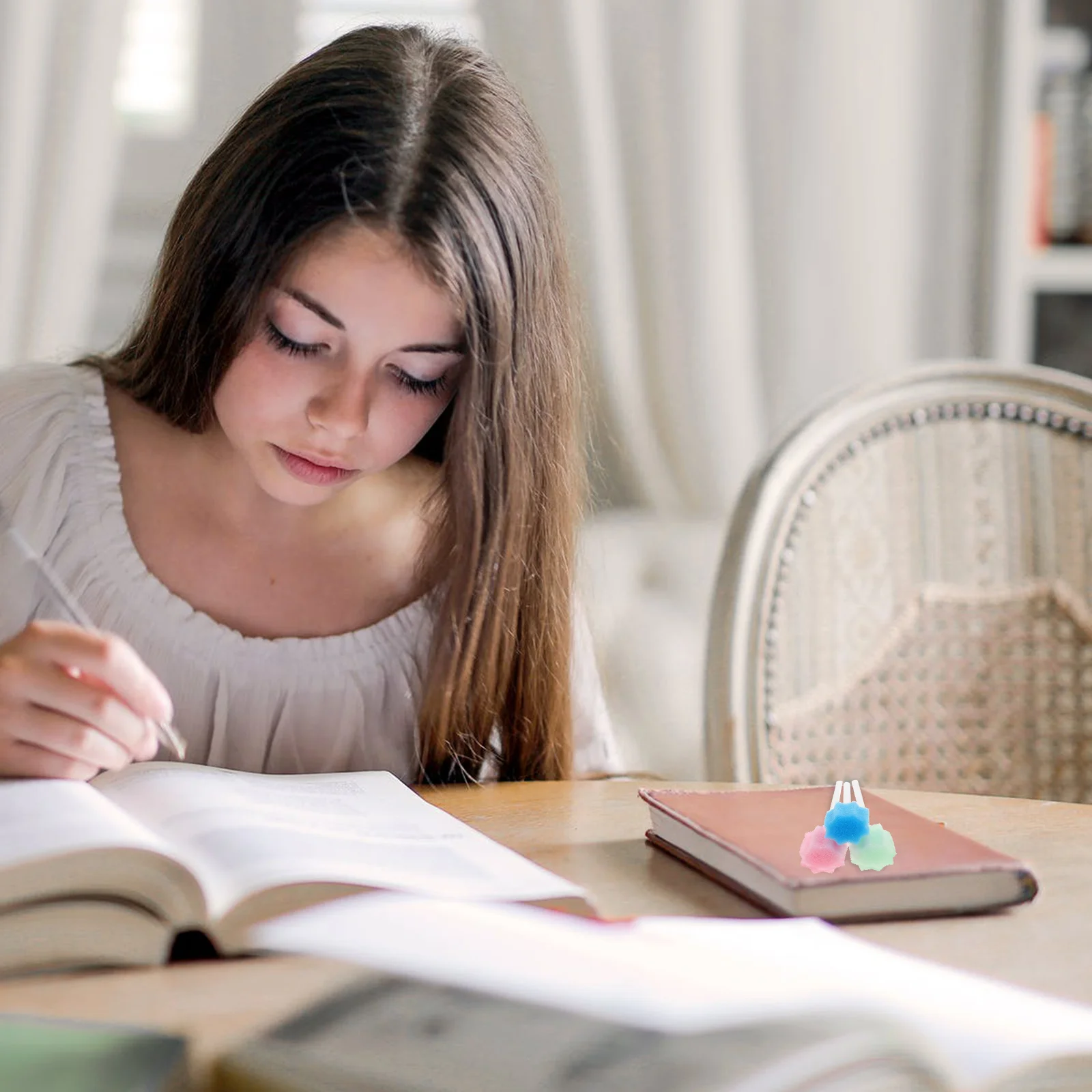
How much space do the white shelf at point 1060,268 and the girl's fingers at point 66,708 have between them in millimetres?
1788

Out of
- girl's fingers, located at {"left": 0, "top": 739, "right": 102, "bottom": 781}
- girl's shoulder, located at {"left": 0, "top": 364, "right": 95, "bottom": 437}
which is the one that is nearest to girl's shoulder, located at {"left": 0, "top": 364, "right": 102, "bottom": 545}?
girl's shoulder, located at {"left": 0, "top": 364, "right": 95, "bottom": 437}

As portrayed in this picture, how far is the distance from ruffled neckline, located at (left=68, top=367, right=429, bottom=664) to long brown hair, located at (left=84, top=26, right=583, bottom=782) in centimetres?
5

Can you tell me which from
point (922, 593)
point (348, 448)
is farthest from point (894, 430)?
point (348, 448)

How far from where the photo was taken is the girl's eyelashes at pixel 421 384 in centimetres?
101

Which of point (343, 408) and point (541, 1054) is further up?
point (343, 408)

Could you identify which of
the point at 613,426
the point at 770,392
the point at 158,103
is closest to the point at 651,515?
the point at 613,426

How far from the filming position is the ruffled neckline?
3.72 ft

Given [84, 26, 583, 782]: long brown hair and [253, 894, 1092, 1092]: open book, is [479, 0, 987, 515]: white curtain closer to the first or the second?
[84, 26, 583, 782]: long brown hair

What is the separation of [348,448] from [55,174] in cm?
105

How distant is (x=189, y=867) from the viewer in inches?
22.7

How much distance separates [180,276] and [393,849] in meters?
0.58

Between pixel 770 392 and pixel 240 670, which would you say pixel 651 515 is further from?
pixel 240 670

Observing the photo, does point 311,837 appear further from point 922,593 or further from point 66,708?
point 922,593

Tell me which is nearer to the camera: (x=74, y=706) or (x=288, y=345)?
(x=74, y=706)
